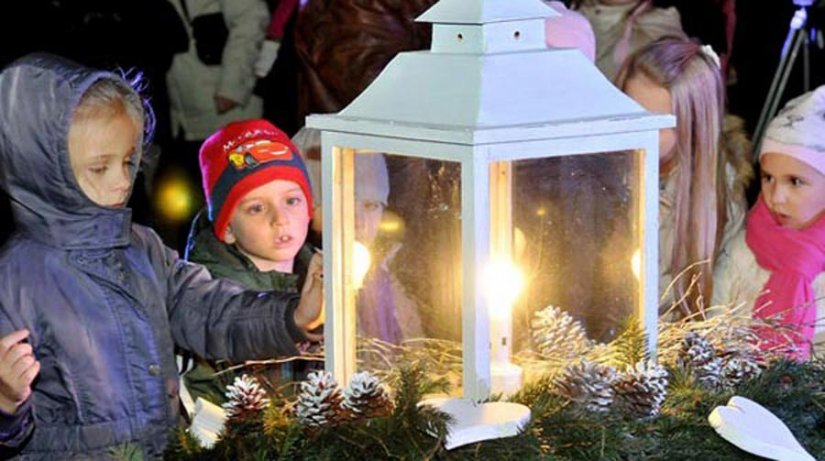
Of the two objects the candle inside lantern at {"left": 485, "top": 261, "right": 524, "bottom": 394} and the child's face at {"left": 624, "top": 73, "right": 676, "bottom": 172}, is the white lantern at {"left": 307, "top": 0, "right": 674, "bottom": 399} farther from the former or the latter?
the child's face at {"left": 624, "top": 73, "right": 676, "bottom": 172}

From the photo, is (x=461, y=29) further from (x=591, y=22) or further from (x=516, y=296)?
(x=591, y=22)

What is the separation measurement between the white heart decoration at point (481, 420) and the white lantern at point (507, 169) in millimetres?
70

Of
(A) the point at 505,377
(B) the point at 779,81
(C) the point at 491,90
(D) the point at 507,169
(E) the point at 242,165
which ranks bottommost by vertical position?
(B) the point at 779,81

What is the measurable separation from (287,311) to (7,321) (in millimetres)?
412

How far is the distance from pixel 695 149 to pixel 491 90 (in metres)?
1.89

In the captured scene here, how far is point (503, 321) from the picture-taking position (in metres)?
2.10

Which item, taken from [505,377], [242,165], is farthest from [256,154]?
[505,377]

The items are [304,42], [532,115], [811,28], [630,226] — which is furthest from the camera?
[811,28]

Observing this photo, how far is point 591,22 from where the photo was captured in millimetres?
4609

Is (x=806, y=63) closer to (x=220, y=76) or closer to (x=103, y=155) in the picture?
(x=220, y=76)

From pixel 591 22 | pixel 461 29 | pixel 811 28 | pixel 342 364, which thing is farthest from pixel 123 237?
pixel 811 28

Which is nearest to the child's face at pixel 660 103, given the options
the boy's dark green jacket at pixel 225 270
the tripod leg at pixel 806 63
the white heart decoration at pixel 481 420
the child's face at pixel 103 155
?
the boy's dark green jacket at pixel 225 270

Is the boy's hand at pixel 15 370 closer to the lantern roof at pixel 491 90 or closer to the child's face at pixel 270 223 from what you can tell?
the lantern roof at pixel 491 90

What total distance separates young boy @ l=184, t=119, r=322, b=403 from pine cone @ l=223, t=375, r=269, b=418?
131 cm
